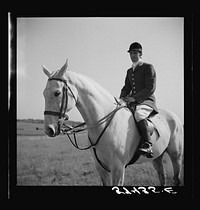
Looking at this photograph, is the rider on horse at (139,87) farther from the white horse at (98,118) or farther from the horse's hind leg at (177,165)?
the horse's hind leg at (177,165)

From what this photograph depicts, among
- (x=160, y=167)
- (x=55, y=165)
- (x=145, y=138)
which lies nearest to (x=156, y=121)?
(x=145, y=138)

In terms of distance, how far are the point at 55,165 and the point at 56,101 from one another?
0.96 m

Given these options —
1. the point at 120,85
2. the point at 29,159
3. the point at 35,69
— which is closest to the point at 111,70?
the point at 120,85

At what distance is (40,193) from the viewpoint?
279cm

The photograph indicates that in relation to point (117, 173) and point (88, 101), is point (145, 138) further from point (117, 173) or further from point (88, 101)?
point (88, 101)

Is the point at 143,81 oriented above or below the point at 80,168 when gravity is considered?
above

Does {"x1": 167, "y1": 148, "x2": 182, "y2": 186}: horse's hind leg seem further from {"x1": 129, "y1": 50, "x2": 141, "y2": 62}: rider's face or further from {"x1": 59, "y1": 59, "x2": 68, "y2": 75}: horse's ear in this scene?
{"x1": 59, "y1": 59, "x2": 68, "y2": 75}: horse's ear

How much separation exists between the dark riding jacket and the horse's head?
73 centimetres

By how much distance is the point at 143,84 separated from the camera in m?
2.66

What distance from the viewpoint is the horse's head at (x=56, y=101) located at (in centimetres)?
223

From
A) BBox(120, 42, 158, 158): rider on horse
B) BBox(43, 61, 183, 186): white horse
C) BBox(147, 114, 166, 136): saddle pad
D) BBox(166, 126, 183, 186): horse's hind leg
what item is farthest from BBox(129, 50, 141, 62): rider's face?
BBox(166, 126, 183, 186): horse's hind leg

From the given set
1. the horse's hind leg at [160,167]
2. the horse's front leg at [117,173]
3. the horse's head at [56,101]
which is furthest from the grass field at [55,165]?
the horse's head at [56,101]
